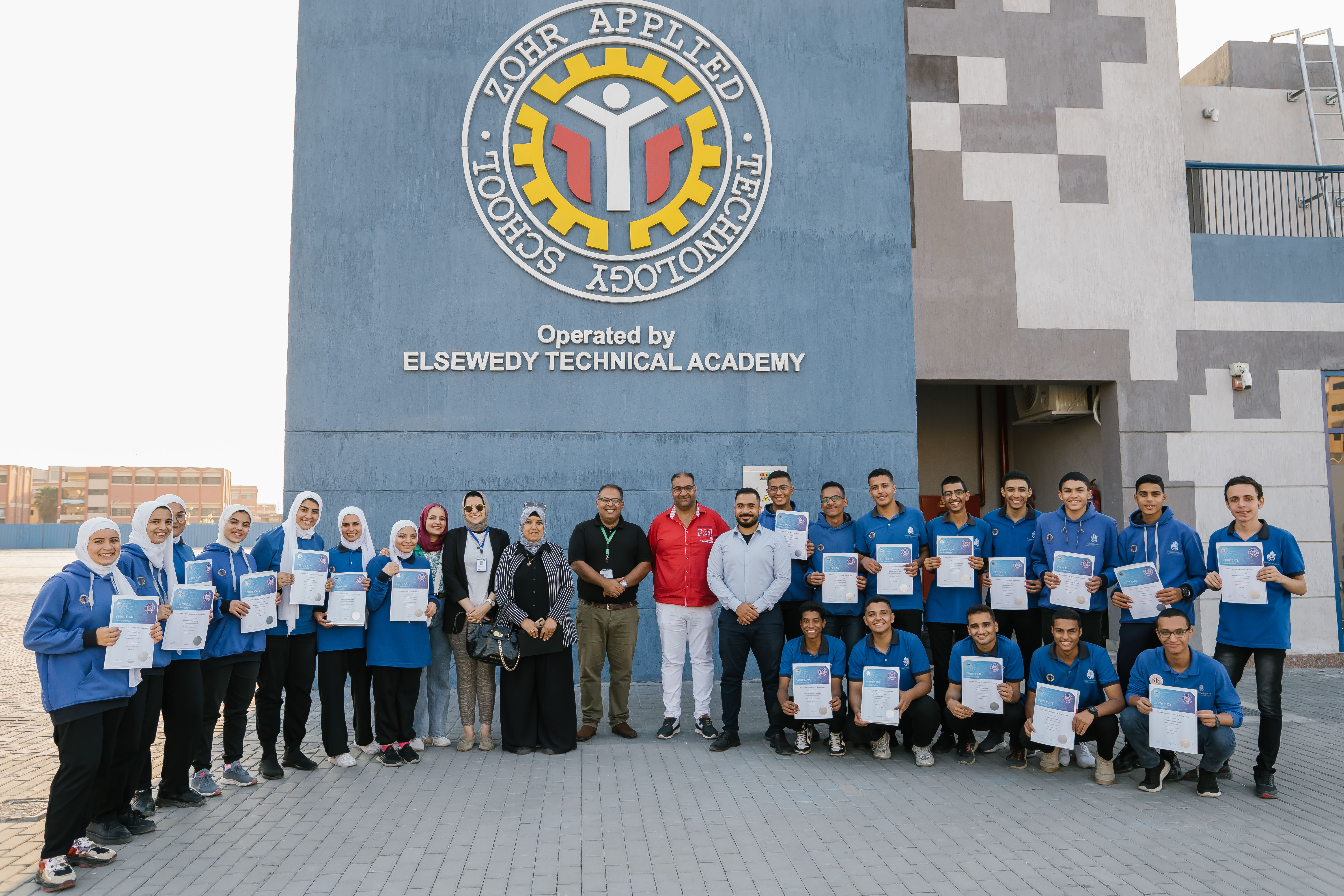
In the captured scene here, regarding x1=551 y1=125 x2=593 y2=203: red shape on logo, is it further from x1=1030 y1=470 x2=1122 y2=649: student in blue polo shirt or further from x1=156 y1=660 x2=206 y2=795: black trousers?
x1=156 y1=660 x2=206 y2=795: black trousers

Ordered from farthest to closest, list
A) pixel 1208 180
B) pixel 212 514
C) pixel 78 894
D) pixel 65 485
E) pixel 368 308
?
pixel 65 485, pixel 212 514, pixel 1208 180, pixel 368 308, pixel 78 894

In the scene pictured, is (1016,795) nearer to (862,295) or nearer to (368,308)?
(862,295)

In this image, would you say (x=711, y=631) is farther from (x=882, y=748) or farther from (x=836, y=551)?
(x=882, y=748)

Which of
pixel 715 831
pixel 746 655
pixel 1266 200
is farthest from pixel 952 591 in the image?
pixel 1266 200

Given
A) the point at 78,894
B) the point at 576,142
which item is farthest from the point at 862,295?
the point at 78,894

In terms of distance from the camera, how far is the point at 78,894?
151 inches

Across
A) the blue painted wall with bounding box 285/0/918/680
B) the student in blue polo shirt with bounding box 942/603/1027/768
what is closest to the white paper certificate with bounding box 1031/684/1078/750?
the student in blue polo shirt with bounding box 942/603/1027/768

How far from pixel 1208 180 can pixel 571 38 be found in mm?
7633

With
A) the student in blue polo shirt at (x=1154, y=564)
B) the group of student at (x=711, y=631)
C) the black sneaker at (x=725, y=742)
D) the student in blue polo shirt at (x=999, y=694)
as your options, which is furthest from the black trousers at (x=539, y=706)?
the student in blue polo shirt at (x=1154, y=564)

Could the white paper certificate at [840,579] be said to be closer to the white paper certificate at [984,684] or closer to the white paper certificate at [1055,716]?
the white paper certificate at [984,684]

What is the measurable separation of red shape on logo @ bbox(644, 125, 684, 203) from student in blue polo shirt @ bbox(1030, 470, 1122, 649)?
4780 mm

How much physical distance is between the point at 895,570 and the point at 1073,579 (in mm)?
1171

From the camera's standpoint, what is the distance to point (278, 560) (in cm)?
574

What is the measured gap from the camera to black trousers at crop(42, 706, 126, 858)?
395cm
